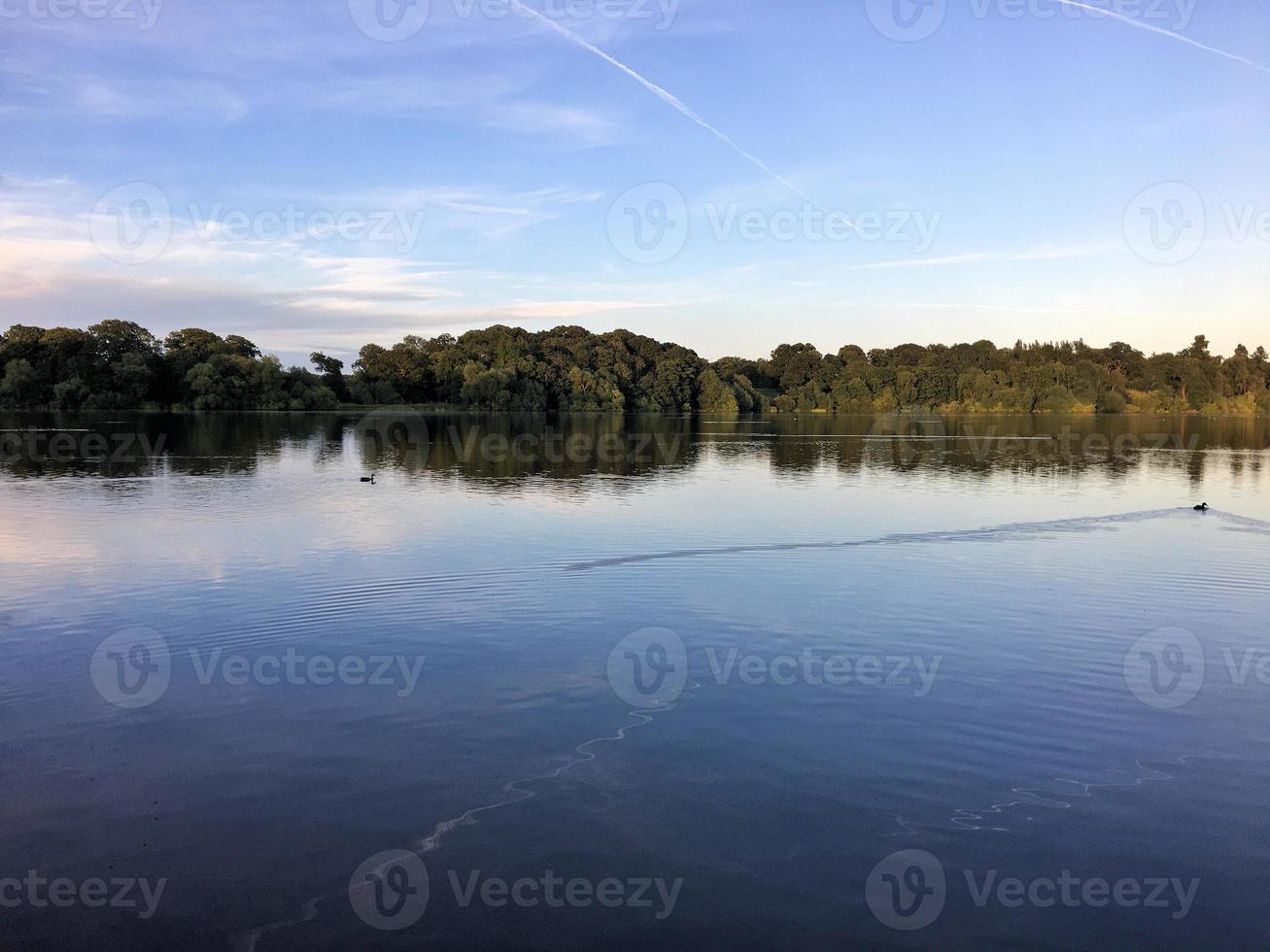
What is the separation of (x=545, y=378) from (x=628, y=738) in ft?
493

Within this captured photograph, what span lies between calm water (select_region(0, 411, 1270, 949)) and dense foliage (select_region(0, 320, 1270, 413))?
382ft

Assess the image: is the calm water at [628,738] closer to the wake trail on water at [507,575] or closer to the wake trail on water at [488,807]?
the wake trail on water at [488,807]

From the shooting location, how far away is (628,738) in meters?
10.3

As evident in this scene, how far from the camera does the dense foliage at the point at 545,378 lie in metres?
123

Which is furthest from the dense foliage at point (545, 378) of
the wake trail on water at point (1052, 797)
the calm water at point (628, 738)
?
the wake trail on water at point (1052, 797)

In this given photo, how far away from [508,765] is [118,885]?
3727 mm

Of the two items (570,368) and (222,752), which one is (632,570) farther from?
(570,368)

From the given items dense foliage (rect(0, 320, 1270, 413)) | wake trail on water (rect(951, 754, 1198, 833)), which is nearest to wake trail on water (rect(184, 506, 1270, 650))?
wake trail on water (rect(951, 754, 1198, 833))

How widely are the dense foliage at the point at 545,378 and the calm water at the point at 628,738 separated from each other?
382 ft

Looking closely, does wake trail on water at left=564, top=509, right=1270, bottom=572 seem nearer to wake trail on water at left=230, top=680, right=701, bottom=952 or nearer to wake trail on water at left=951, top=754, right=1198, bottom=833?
wake trail on water at left=230, top=680, right=701, bottom=952

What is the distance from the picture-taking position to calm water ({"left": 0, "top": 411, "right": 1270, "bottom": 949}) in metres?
A: 7.12

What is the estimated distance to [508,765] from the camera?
374 inches

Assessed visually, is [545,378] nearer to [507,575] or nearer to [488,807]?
[507,575]

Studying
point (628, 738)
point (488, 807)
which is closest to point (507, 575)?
point (628, 738)
